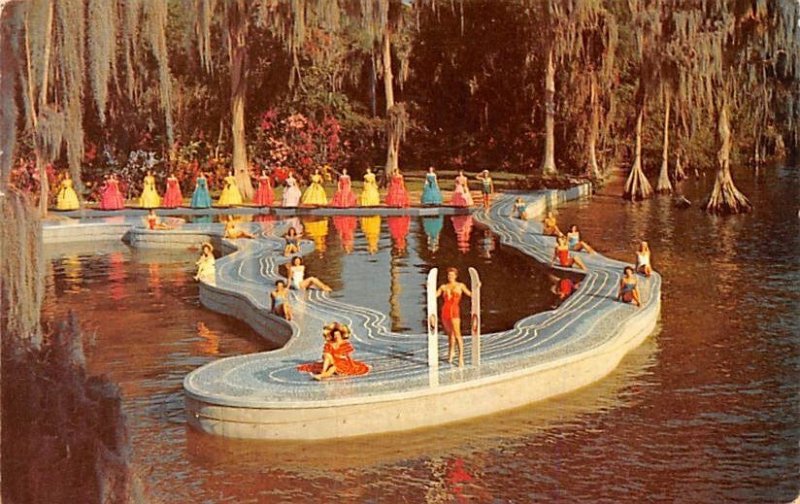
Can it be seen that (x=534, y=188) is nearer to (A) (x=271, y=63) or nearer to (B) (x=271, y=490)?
(A) (x=271, y=63)

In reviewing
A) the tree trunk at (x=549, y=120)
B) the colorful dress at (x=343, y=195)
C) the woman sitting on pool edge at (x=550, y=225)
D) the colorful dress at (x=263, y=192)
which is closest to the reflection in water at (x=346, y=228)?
the colorful dress at (x=343, y=195)

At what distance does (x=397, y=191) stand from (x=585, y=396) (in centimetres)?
473

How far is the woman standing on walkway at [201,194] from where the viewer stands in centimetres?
1636

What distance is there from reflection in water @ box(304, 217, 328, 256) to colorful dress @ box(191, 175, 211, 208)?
1742 mm

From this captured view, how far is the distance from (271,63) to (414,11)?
2241 millimetres

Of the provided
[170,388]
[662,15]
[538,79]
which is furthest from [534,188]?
[170,388]

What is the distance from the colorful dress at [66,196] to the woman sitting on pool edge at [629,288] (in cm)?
706

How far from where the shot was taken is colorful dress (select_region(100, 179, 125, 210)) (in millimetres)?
15703

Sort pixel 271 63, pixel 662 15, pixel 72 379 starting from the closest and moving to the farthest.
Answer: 1. pixel 72 379
2. pixel 662 15
3. pixel 271 63

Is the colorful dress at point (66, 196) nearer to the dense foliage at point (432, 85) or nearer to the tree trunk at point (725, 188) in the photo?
the dense foliage at point (432, 85)

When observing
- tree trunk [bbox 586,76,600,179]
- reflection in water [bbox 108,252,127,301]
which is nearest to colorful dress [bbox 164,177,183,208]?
reflection in water [bbox 108,252,127,301]

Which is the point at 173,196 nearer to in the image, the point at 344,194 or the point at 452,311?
the point at 344,194

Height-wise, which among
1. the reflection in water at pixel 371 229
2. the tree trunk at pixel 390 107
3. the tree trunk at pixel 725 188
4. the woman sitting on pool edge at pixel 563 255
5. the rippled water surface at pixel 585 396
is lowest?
the rippled water surface at pixel 585 396

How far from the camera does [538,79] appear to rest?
17.4 meters
